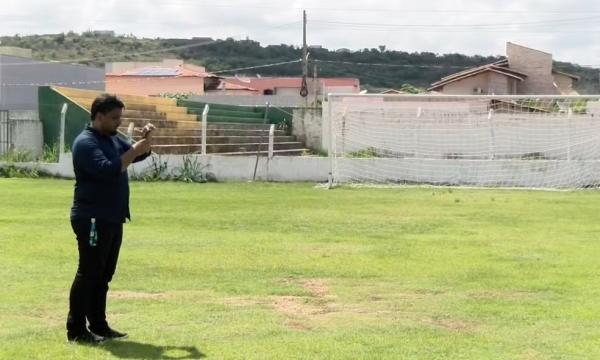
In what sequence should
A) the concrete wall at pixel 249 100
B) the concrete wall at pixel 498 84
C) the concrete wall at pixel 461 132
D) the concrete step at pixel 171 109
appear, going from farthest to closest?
the concrete wall at pixel 498 84, the concrete wall at pixel 249 100, the concrete step at pixel 171 109, the concrete wall at pixel 461 132

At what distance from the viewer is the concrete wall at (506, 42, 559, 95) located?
51812 mm

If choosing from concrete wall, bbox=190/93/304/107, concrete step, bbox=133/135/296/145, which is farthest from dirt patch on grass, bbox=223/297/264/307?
concrete wall, bbox=190/93/304/107

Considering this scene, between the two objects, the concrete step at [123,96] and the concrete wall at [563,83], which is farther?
the concrete wall at [563,83]

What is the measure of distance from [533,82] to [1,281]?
1875 inches

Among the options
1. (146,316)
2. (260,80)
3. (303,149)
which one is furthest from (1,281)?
(260,80)

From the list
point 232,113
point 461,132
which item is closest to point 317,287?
point 461,132

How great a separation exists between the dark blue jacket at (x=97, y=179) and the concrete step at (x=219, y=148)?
1759 cm

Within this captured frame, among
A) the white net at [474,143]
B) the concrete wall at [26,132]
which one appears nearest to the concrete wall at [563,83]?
the white net at [474,143]

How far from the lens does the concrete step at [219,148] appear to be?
24.3m

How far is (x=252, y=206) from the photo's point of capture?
53.5 ft

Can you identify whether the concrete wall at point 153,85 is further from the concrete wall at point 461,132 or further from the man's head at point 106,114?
the man's head at point 106,114

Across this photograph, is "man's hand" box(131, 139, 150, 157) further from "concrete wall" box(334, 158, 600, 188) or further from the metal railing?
the metal railing

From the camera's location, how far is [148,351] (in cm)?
606

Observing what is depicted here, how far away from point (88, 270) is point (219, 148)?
68.3ft
